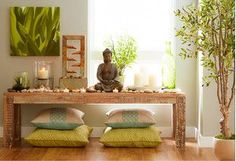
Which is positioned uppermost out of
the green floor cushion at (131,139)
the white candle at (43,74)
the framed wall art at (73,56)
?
the framed wall art at (73,56)

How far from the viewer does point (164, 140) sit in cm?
578

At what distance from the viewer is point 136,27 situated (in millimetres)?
6027

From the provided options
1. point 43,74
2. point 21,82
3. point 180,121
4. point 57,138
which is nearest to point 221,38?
point 180,121

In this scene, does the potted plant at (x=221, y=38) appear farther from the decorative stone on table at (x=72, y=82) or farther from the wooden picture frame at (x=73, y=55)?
the wooden picture frame at (x=73, y=55)

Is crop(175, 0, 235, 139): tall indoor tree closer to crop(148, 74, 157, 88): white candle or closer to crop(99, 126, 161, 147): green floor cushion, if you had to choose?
crop(99, 126, 161, 147): green floor cushion

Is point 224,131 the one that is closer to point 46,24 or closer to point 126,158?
point 126,158

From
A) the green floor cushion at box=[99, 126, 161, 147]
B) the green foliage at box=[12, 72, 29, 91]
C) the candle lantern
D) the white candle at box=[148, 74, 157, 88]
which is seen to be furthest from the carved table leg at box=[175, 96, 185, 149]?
the green foliage at box=[12, 72, 29, 91]

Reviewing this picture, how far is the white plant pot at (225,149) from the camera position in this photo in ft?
14.5

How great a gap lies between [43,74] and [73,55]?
443 mm

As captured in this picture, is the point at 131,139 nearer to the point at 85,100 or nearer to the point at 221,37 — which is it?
the point at 85,100

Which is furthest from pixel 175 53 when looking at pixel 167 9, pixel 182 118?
pixel 182 118

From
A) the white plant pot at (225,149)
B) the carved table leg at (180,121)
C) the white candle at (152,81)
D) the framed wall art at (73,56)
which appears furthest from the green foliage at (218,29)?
the framed wall art at (73,56)

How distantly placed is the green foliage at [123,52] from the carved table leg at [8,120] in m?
1.30

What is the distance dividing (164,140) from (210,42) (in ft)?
5.19
